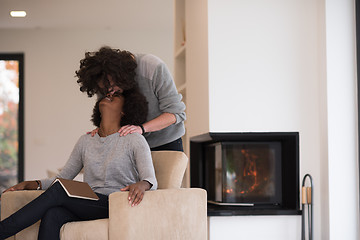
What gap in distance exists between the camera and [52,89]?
858cm

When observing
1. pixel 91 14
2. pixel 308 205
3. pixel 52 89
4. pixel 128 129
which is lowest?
pixel 308 205

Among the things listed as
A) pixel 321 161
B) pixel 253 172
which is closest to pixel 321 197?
pixel 321 161

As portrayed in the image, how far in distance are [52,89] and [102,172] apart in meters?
5.91

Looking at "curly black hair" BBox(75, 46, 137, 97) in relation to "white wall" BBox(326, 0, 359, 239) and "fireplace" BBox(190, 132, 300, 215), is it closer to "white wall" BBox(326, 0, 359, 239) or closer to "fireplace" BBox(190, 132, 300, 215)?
"fireplace" BBox(190, 132, 300, 215)

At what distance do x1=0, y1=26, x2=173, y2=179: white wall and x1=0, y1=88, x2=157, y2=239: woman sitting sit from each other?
218 inches

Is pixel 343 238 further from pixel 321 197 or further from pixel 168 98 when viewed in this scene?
pixel 168 98

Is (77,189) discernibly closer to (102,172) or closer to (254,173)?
(102,172)

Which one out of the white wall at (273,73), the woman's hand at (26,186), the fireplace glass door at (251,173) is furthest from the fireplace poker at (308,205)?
the woman's hand at (26,186)

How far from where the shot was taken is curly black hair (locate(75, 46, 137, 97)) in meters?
2.91

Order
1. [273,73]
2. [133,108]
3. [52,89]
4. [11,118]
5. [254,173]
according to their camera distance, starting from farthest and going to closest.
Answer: [11,118] < [52,89] < [254,173] < [273,73] < [133,108]

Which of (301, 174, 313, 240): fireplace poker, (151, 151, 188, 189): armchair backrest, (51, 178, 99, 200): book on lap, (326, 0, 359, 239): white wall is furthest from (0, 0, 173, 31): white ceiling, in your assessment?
(51, 178, 99, 200): book on lap

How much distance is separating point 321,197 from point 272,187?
1.12ft

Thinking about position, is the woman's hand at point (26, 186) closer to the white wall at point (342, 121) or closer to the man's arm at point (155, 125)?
the man's arm at point (155, 125)

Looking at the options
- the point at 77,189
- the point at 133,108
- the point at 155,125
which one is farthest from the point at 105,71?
the point at 77,189
